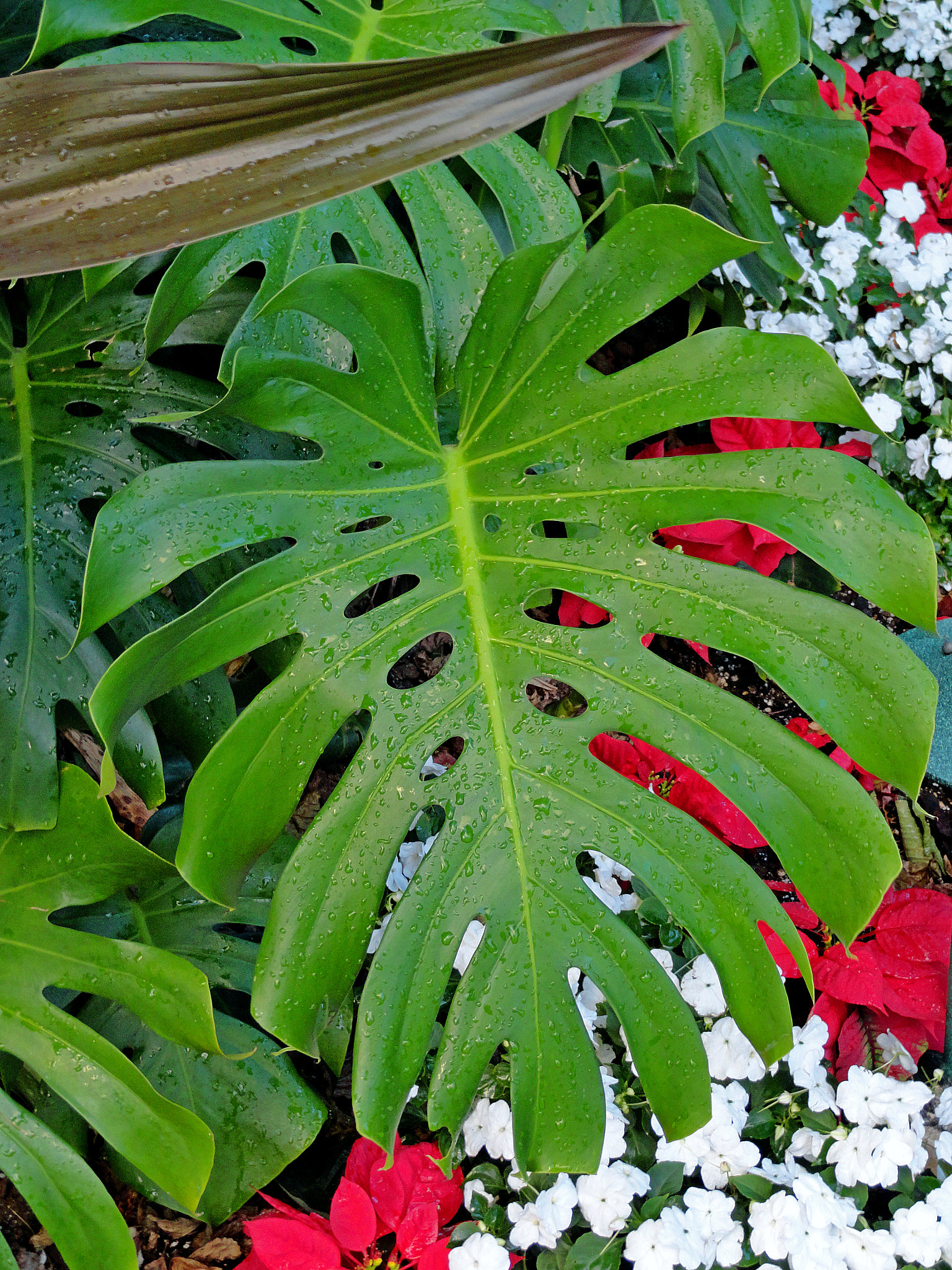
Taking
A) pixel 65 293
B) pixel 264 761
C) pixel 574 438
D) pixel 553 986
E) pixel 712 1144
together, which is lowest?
pixel 712 1144

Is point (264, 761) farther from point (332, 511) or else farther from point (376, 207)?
point (376, 207)

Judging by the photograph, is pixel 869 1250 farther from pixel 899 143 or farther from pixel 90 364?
pixel 899 143

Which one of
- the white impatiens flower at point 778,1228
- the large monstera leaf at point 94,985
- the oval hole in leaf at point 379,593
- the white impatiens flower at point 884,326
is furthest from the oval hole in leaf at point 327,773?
the white impatiens flower at point 884,326

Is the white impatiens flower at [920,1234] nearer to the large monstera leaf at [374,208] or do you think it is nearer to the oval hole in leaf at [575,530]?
the oval hole in leaf at [575,530]

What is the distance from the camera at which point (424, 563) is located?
931 millimetres

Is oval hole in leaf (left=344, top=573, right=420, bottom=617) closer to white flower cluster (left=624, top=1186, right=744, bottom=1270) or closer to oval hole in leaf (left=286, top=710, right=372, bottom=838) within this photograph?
oval hole in leaf (left=286, top=710, right=372, bottom=838)

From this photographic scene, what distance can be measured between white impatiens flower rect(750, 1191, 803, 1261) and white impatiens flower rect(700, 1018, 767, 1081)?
0.46 feet

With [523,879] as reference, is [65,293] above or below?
above

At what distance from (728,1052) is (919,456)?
47.4 inches

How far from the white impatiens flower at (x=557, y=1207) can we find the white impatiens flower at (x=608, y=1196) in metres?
0.01

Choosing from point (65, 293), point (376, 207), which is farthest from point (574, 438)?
point (65, 293)

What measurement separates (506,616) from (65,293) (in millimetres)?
751

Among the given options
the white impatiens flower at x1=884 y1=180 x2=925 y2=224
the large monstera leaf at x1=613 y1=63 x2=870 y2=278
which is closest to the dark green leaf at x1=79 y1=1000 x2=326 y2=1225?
the large monstera leaf at x1=613 y1=63 x2=870 y2=278

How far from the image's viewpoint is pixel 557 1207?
100 centimetres
